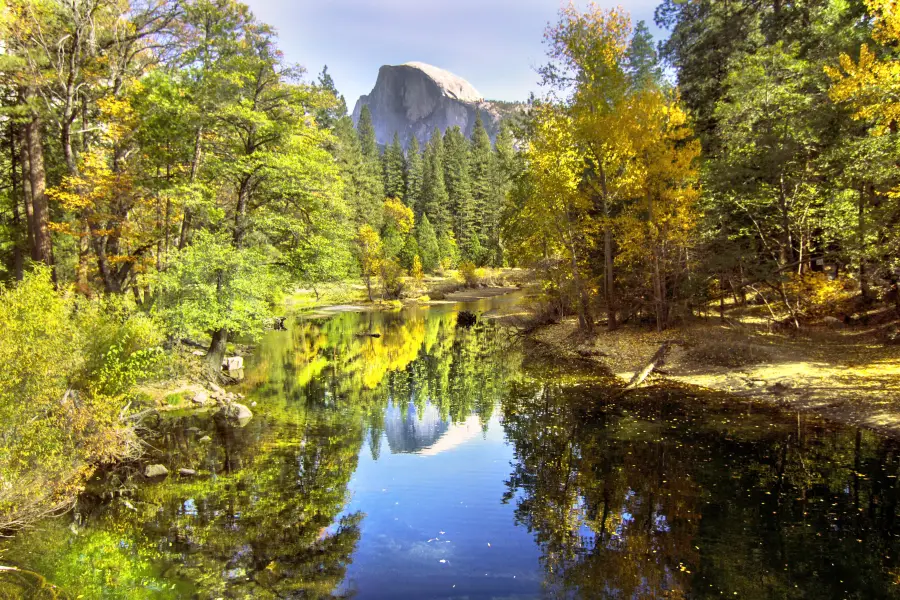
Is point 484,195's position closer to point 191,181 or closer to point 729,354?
point 191,181

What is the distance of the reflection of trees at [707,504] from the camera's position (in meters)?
6.93

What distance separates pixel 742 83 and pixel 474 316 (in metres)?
24.6

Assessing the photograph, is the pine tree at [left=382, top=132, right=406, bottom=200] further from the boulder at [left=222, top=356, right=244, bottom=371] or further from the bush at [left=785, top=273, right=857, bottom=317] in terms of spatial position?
the bush at [left=785, top=273, right=857, bottom=317]

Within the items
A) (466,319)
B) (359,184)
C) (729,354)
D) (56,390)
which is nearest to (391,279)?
(466,319)

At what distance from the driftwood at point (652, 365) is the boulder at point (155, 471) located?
14.1 m

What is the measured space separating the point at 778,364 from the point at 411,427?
12580mm

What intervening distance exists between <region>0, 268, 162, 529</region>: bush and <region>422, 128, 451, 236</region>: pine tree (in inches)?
2547

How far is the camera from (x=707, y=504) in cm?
893

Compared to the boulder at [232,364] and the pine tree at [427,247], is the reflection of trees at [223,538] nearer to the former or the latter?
the boulder at [232,364]

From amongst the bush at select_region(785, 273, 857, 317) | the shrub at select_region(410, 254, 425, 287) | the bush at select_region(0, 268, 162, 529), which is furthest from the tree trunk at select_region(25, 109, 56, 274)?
the shrub at select_region(410, 254, 425, 287)

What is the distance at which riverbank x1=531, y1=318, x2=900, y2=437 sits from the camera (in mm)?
13227

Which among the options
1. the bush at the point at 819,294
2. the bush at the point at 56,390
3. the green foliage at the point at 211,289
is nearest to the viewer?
the bush at the point at 56,390

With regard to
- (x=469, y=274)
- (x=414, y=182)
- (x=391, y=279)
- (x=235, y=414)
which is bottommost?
(x=235, y=414)

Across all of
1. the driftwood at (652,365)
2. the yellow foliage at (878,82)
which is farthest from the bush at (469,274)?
the yellow foliage at (878,82)
